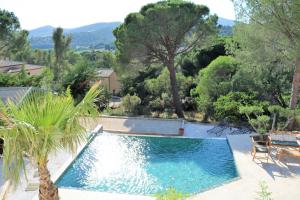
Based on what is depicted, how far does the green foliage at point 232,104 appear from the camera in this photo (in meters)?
16.5

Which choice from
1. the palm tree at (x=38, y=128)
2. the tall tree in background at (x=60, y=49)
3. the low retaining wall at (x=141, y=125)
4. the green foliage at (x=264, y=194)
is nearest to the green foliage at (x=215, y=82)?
the low retaining wall at (x=141, y=125)

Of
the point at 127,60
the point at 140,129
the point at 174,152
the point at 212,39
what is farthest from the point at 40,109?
the point at 212,39

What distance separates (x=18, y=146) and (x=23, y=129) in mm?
419

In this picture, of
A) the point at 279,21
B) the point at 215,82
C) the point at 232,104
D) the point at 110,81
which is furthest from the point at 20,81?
the point at 110,81

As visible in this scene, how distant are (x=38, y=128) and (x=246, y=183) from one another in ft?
23.8

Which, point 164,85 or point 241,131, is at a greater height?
point 164,85

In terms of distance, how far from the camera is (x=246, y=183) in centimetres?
1055

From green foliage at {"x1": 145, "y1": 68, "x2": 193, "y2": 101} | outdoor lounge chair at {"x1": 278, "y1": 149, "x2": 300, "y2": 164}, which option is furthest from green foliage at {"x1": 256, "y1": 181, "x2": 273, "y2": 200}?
green foliage at {"x1": 145, "y1": 68, "x2": 193, "y2": 101}

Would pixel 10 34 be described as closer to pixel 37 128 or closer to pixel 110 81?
pixel 110 81

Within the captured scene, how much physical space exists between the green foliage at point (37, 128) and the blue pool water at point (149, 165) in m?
4.86

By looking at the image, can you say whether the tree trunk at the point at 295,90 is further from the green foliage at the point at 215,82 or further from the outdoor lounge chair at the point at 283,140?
the green foliage at the point at 215,82

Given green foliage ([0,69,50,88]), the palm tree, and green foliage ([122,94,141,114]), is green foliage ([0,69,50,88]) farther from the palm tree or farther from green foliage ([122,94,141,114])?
the palm tree

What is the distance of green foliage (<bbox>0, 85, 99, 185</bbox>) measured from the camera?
567 centimetres

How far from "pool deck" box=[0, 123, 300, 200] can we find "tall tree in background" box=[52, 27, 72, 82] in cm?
3104
